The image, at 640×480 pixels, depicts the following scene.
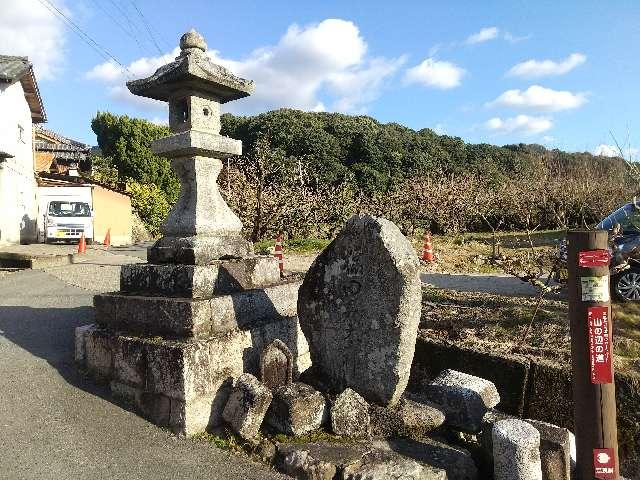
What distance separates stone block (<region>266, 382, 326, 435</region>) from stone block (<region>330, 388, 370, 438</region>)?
129 millimetres

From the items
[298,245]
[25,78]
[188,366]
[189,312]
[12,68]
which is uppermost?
[25,78]

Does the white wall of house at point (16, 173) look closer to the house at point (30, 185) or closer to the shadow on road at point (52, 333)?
the house at point (30, 185)

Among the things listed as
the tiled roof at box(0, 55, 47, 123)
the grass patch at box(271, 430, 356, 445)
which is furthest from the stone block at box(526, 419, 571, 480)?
the tiled roof at box(0, 55, 47, 123)

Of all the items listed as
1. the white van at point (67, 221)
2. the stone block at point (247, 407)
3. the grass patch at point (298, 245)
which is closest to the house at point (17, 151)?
the white van at point (67, 221)

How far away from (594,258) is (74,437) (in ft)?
13.0

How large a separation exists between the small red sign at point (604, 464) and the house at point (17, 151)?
16.8 metres

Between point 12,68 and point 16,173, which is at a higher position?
point 12,68

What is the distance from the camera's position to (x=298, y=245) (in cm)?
1811

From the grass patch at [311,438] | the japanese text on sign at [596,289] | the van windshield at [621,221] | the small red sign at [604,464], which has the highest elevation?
the van windshield at [621,221]

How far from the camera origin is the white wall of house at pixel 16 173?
15.5 meters

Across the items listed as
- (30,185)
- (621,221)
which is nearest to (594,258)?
(621,221)

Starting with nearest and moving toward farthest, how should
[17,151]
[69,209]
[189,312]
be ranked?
1. [189,312]
2. [17,151]
3. [69,209]

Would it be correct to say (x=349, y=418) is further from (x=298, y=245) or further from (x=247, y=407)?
(x=298, y=245)

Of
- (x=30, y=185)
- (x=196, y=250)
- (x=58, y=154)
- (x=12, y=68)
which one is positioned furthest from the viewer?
(x=58, y=154)
